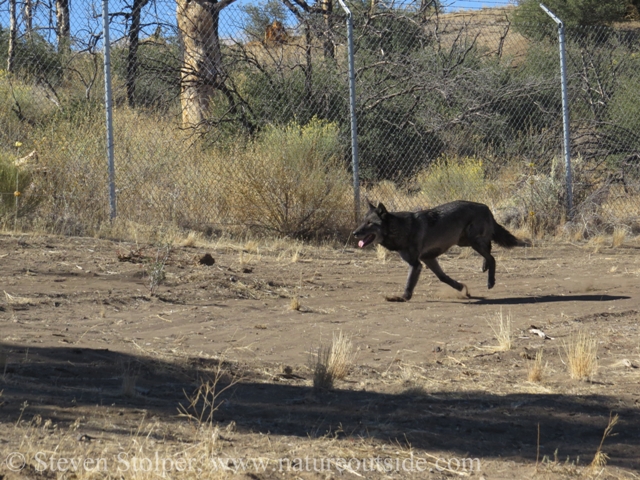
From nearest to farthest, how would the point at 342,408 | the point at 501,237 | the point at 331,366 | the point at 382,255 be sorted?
1. the point at 342,408
2. the point at 331,366
3. the point at 501,237
4. the point at 382,255

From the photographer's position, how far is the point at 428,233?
31.3 feet

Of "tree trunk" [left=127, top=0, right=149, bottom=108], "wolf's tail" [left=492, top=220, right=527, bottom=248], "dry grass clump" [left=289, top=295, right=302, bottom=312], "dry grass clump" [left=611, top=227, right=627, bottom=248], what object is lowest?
"dry grass clump" [left=289, top=295, right=302, bottom=312]

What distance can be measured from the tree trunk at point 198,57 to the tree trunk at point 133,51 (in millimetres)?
769

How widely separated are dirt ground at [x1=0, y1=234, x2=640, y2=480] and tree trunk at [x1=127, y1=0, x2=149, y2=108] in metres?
3.03

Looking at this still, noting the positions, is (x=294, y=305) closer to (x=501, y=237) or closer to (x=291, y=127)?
(x=501, y=237)

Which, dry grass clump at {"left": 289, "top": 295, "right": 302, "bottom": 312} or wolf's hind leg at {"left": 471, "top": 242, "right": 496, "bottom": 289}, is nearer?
dry grass clump at {"left": 289, "top": 295, "right": 302, "bottom": 312}

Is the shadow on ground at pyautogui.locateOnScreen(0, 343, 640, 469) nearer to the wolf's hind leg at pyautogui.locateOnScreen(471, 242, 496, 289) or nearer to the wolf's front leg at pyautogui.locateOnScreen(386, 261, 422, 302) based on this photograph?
the wolf's front leg at pyautogui.locateOnScreen(386, 261, 422, 302)

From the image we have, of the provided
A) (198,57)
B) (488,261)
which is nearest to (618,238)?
(488,261)

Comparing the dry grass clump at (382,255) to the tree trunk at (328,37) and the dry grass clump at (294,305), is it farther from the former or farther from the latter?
the tree trunk at (328,37)

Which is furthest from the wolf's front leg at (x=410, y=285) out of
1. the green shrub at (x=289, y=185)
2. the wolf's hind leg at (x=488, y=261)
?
the green shrub at (x=289, y=185)

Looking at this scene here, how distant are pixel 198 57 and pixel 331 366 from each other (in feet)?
29.6

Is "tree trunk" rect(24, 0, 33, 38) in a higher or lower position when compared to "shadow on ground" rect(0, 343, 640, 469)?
higher

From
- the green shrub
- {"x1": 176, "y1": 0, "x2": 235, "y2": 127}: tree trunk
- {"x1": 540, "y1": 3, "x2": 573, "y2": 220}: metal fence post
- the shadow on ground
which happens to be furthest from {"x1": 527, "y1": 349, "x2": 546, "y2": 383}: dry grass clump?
{"x1": 176, "y1": 0, "x2": 235, "y2": 127}: tree trunk

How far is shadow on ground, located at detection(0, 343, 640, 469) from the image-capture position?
176 inches
